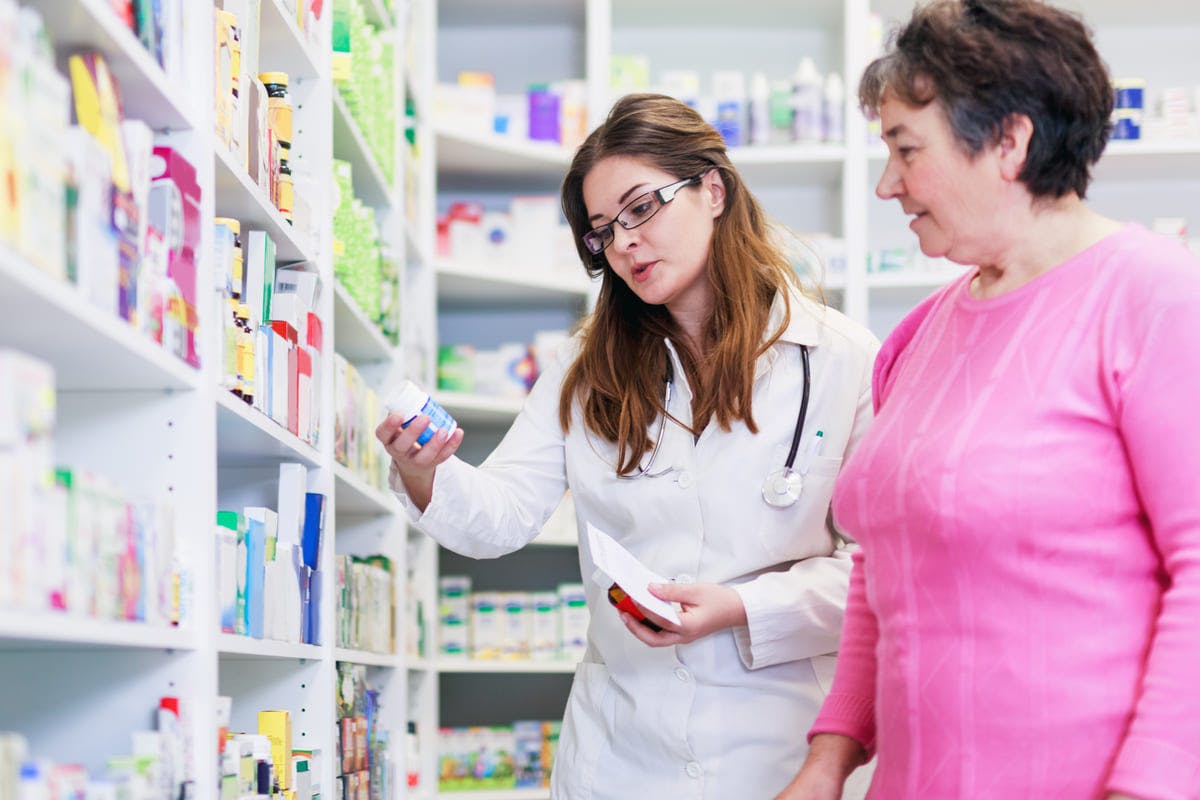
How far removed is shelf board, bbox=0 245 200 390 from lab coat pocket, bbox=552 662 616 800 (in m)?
0.78

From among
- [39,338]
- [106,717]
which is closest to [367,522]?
[106,717]

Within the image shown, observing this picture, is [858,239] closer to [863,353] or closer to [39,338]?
[863,353]

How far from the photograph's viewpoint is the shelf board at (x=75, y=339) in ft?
4.30

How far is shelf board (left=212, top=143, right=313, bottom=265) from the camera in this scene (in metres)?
2.10

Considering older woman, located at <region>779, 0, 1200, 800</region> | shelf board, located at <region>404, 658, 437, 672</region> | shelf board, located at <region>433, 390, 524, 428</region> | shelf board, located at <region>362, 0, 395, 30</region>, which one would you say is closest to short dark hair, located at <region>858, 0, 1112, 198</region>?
older woman, located at <region>779, 0, 1200, 800</region>

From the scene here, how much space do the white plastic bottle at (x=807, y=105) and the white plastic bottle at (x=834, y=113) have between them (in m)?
0.04

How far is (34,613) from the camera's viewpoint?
1.30 m

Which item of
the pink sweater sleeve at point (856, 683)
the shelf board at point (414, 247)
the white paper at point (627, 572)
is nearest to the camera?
the pink sweater sleeve at point (856, 683)

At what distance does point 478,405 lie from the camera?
15.5 ft

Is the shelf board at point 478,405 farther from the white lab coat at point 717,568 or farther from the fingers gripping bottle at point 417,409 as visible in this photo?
the fingers gripping bottle at point 417,409

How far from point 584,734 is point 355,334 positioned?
1588 mm

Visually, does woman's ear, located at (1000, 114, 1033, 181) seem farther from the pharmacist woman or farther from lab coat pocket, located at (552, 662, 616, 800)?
lab coat pocket, located at (552, 662, 616, 800)

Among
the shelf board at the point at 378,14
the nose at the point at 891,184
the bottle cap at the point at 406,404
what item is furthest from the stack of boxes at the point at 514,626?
the nose at the point at 891,184

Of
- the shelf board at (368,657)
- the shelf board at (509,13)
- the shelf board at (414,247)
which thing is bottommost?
the shelf board at (368,657)
